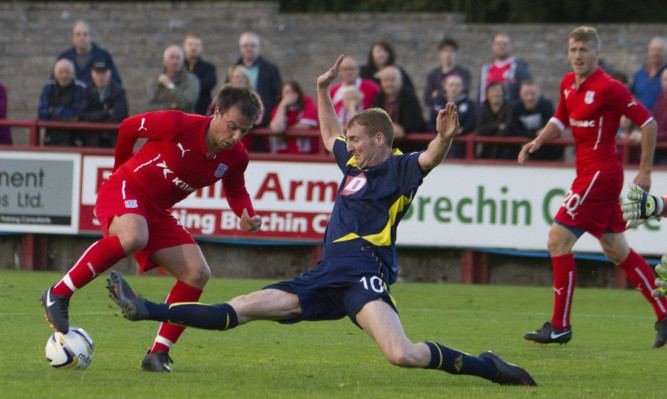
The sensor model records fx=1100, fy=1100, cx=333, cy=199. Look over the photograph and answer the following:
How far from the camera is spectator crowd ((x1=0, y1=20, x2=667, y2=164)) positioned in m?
13.9

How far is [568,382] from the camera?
685cm

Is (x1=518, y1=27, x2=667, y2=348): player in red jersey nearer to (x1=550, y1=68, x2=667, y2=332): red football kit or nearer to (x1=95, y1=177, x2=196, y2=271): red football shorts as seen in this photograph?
(x1=550, y1=68, x2=667, y2=332): red football kit

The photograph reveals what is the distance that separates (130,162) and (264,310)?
1.62 meters

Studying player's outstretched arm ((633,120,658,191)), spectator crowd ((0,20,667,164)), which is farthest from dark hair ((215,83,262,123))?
spectator crowd ((0,20,667,164))

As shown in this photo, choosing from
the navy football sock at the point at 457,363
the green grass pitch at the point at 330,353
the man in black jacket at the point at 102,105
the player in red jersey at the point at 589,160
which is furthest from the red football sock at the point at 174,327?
the man in black jacket at the point at 102,105

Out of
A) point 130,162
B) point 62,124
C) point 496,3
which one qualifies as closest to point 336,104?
point 62,124

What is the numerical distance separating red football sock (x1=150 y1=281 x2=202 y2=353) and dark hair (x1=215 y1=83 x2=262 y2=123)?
1.17 meters

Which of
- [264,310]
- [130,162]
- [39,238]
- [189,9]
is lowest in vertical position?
[39,238]

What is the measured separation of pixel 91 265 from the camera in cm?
671

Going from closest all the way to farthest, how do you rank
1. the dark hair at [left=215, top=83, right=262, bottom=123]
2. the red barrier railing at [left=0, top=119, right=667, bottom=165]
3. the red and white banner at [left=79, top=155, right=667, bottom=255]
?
the dark hair at [left=215, top=83, right=262, bottom=123]
the red and white banner at [left=79, top=155, right=667, bottom=255]
the red barrier railing at [left=0, top=119, right=667, bottom=165]

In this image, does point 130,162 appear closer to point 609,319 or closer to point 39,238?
point 609,319

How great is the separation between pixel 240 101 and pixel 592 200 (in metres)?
3.60

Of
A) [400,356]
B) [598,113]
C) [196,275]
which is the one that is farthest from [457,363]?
[598,113]

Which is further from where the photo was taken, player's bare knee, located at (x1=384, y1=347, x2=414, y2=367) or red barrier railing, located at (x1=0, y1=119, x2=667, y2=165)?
red barrier railing, located at (x1=0, y1=119, x2=667, y2=165)
